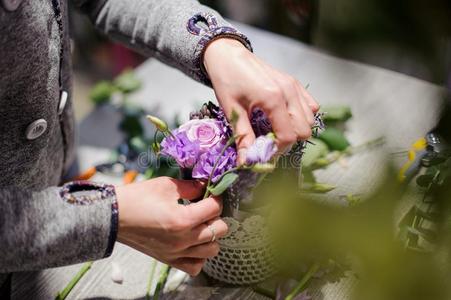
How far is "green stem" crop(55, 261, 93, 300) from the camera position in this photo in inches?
28.4

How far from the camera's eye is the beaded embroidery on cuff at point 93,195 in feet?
1.80

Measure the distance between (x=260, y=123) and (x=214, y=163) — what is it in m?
0.08

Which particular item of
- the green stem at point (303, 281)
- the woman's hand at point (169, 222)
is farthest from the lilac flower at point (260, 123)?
the green stem at point (303, 281)

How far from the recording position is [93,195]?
56cm

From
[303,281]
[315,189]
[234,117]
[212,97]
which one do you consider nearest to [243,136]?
[234,117]

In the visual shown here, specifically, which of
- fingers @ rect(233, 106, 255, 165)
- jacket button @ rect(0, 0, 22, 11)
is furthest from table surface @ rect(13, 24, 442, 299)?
jacket button @ rect(0, 0, 22, 11)

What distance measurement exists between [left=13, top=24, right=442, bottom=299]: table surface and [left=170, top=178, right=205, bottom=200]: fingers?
6.9 inches

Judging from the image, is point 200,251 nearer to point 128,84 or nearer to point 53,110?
point 53,110

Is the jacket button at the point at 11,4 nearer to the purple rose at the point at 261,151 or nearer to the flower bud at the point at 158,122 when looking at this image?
the flower bud at the point at 158,122

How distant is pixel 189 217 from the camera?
1.83ft

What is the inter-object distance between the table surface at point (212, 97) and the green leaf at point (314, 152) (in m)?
0.03

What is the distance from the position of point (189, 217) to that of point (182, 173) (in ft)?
0.32

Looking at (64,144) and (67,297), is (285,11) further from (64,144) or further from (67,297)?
(67,297)

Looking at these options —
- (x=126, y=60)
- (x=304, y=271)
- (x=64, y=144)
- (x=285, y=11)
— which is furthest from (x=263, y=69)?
(x=126, y=60)
